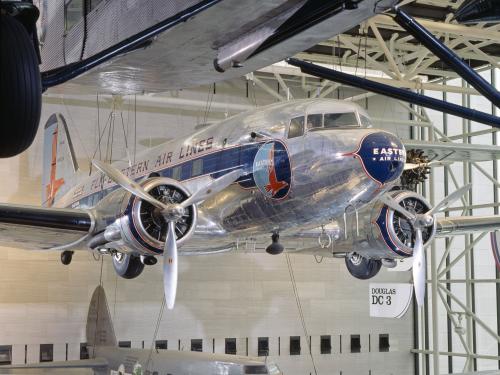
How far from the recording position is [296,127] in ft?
31.8

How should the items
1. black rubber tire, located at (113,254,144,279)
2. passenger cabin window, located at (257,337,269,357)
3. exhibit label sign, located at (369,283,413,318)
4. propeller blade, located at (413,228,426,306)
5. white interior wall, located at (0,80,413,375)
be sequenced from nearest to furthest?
propeller blade, located at (413,228,426,306), black rubber tire, located at (113,254,144,279), exhibit label sign, located at (369,283,413,318), white interior wall, located at (0,80,413,375), passenger cabin window, located at (257,337,269,357)

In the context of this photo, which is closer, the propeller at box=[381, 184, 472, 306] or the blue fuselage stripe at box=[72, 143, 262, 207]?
the blue fuselage stripe at box=[72, 143, 262, 207]

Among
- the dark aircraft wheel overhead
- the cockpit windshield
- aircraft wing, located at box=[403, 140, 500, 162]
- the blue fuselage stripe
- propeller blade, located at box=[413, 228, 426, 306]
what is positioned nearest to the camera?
the cockpit windshield

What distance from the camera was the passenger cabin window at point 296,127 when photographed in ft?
31.5

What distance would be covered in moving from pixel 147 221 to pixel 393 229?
414 centimetres

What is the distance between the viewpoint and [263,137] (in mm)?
9922

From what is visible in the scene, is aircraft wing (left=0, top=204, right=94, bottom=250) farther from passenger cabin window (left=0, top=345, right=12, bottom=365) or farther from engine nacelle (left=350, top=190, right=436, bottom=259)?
passenger cabin window (left=0, top=345, right=12, bottom=365)

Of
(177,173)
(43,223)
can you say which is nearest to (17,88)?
(43,223)

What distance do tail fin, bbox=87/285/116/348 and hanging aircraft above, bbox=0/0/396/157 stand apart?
12.1m

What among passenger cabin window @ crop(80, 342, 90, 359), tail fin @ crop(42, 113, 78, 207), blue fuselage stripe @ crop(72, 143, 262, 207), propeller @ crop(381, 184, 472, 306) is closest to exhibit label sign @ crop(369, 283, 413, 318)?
propeller @ crop(381, 184, 472, 306)

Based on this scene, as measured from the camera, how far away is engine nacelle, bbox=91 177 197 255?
945cm

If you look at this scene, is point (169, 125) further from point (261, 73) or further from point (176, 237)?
point (176, 237)

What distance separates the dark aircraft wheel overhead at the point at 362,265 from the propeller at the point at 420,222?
6.05 ft

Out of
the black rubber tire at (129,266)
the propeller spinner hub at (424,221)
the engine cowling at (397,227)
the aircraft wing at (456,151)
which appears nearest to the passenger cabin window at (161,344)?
the black rubber tire at (129,266)
